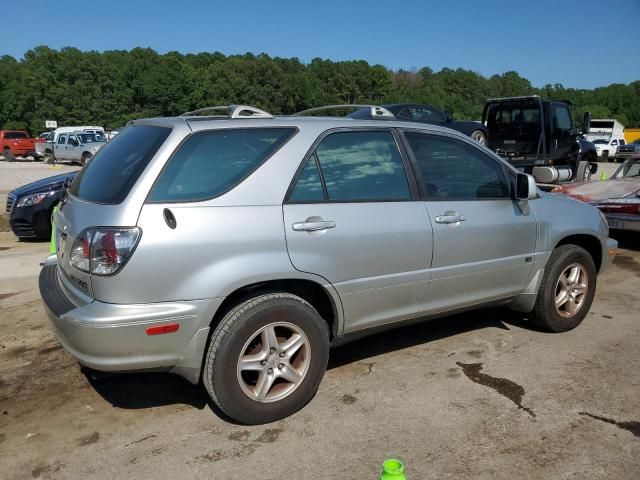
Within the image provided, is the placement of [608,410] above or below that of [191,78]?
below

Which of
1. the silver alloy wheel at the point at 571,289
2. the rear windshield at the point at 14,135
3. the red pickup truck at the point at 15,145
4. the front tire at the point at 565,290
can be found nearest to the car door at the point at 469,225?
the front tire at the point at 565,290

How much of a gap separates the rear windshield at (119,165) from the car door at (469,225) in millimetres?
1721

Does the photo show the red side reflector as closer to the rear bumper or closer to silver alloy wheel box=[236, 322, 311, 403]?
the rear bumper

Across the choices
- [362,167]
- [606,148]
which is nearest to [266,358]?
[362,167]

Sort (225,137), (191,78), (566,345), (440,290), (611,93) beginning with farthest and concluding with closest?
(611,93) → (191,78) → (566,345) → (440,290) → (225,137)

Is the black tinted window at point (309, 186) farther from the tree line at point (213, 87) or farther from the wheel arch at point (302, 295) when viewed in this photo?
the tree line at point (213, 87)

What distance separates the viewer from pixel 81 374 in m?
3.92

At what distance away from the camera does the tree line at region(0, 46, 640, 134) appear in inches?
2891

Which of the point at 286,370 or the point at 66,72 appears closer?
the point at 286,370

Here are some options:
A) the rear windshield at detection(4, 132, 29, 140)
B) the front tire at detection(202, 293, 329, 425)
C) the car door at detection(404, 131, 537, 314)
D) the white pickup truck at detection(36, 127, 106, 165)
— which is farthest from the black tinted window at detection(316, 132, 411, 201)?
the rear windshield at detection(4, 132, 29, 140)

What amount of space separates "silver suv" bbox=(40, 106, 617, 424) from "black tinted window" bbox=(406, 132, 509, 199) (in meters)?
0.01

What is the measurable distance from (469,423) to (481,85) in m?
111

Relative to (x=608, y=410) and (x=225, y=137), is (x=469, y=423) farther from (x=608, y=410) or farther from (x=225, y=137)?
(x=225, y=137)

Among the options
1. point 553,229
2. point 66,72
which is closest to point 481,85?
point 66,72
